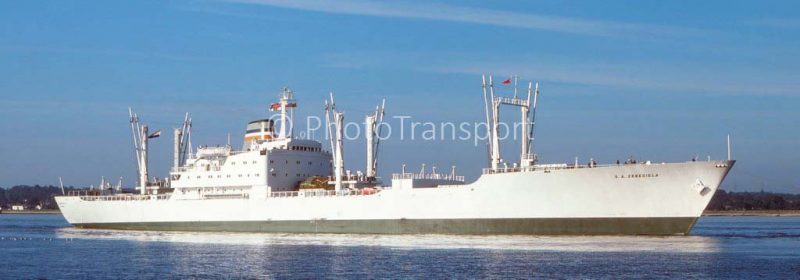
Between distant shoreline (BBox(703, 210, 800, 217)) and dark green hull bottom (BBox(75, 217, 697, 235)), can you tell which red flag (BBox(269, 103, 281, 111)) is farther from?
distant shoreline (BBox(703, 210, 800, 217))

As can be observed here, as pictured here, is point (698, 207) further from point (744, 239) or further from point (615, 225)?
point (744, 239)

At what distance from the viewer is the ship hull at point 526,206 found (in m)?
43.2

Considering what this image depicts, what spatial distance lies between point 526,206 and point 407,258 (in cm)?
1146

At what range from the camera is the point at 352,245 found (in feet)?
141

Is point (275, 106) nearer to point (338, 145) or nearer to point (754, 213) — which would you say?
point (338, 145)

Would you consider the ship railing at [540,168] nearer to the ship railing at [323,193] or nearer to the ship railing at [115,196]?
the ship railing at [323,193]

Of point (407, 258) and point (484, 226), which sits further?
point (484, 226)

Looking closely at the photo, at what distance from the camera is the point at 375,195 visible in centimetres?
5053

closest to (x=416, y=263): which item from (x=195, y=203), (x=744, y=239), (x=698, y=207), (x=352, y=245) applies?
(x=352, y=245)

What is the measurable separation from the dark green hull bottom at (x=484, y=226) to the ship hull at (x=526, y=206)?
0.05 meters

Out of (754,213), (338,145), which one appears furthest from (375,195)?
(754,213)

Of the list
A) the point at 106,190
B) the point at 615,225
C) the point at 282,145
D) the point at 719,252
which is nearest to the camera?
the point at 719,252

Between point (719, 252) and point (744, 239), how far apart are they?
40.3ft

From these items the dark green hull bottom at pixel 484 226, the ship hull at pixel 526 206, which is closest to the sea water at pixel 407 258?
the dark green hull bottom at pixel 484 226
